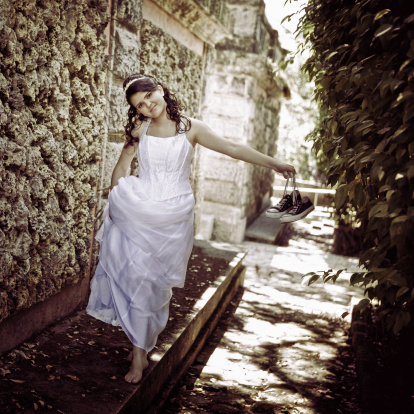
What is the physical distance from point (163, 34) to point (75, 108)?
1.74 m

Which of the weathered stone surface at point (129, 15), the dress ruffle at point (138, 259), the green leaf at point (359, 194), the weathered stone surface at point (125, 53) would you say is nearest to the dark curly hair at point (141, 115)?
the dress ruffle at point (138, 259)

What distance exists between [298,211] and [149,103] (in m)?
1.02

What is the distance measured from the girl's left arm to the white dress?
106mm

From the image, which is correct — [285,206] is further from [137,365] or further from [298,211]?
[137,365]

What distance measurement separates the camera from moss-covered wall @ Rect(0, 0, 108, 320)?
2496mm

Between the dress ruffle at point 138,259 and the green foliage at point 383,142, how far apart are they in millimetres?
937

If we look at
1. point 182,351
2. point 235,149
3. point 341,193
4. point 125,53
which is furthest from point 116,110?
point 341,193

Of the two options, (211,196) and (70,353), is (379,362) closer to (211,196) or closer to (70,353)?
(70,353)

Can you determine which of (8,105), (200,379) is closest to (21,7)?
(8,105)

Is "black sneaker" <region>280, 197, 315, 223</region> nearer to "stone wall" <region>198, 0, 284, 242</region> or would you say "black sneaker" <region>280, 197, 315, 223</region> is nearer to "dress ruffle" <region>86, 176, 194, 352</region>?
"dress ruffle" <region>86, 176, 194, 352</region>

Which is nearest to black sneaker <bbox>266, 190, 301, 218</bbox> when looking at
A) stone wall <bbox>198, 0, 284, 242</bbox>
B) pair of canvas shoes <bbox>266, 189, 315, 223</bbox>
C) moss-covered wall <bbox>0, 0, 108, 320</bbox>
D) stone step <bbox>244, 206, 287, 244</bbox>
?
pair of canvas shoes <bbox>266, 189, 315, 223</bbox>

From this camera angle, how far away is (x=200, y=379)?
359 cm

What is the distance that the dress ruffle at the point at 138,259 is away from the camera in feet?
9.06

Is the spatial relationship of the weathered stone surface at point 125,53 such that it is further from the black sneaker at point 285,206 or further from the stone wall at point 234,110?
the stone wall at point 234,110
